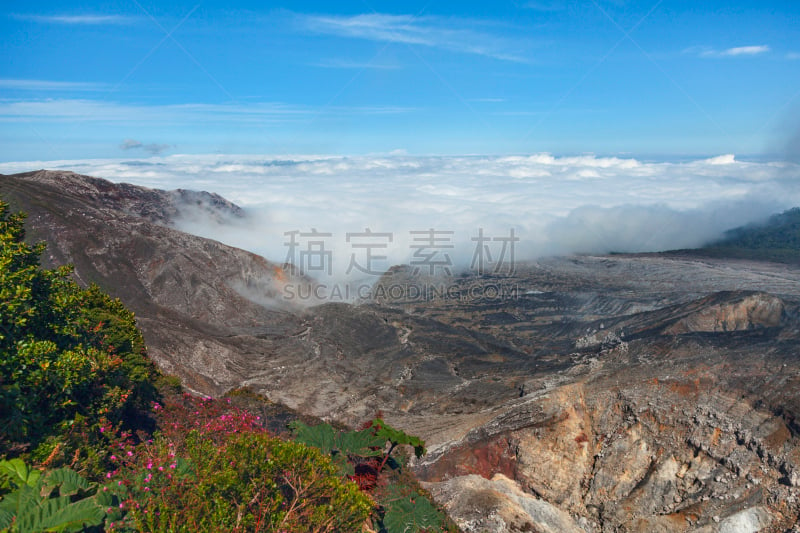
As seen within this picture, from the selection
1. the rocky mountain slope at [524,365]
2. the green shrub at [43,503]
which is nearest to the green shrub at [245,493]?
the green shrub at [43,503]

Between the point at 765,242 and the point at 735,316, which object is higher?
the point at 765,242

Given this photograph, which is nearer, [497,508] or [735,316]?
[497,508]

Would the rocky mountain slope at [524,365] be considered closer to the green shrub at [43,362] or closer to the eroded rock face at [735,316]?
the eroded rock face at [735,316]

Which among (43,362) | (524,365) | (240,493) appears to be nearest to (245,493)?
(240,493)

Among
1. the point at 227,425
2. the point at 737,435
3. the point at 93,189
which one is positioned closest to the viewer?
the point at 227,425

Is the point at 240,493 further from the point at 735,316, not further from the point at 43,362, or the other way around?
the point at 735,316

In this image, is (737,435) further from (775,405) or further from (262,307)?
(262,307)

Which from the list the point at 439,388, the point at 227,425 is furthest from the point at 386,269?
the point at 227,425
